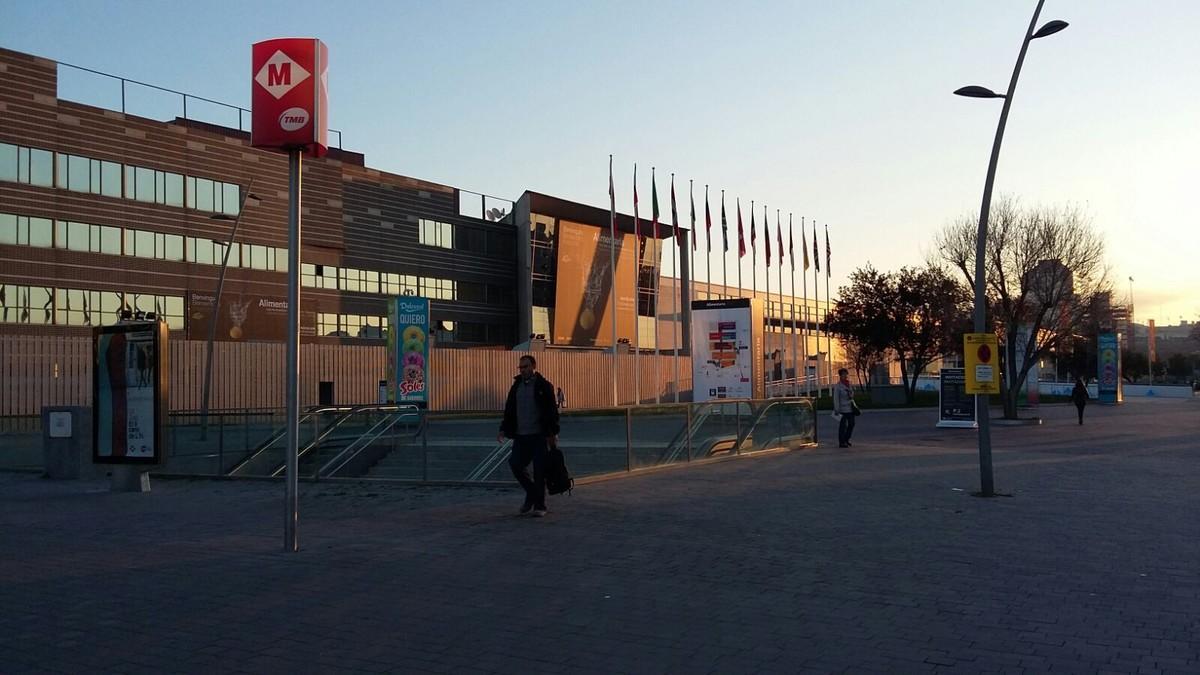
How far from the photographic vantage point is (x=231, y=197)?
181 ft

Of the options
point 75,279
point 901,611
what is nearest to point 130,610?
point 901,611

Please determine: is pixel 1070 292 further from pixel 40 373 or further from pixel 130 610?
pixel 40 373

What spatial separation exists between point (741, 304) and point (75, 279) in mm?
32578

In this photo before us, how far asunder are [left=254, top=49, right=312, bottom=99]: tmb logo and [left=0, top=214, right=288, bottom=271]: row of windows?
3563cm

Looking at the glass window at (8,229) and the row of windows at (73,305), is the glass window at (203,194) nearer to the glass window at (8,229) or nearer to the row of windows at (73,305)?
the row of windows at (73,305)

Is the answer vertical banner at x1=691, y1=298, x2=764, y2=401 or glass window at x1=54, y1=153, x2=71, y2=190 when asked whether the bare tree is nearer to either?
vertical banner at x1=691, y1=298, x2=764, y2=401

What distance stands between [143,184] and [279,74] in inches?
1828

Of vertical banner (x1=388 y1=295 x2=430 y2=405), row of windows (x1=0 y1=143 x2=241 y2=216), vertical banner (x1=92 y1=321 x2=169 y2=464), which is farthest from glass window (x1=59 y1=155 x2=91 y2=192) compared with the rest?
Answer: vertical banner (x1=92 y1=321 x2=169 y2=464)

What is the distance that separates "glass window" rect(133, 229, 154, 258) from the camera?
164 ft

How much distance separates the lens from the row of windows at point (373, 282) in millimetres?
60594

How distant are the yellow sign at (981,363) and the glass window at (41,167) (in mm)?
44905

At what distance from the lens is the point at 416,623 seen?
253 inches

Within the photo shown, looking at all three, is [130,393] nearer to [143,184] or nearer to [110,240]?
[110,240]

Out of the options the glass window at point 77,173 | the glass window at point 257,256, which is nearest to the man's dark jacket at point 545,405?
the glass window at point 77,173
